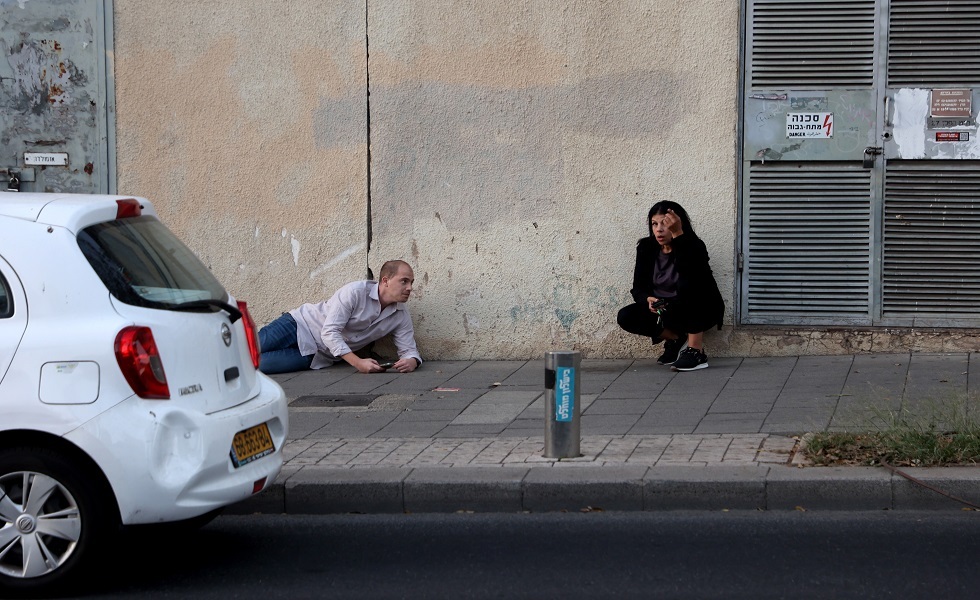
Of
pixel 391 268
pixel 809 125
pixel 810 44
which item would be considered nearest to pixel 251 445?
pixel 391 268

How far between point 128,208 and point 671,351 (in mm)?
5302

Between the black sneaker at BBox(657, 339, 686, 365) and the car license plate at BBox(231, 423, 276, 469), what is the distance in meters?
4.84

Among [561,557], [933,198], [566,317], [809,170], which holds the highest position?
[809,170]

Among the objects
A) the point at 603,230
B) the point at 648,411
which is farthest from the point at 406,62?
the point at 648,411

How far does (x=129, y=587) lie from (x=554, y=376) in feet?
8.17

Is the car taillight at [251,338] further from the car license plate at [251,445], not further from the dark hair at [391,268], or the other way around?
the dark hair at [391,268]

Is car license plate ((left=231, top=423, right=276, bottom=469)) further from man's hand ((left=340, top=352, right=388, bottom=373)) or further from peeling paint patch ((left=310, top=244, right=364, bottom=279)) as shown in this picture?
peeling paint patch ((left=310, top=244, right=364, bottom=279))

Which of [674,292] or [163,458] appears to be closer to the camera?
[163,458]

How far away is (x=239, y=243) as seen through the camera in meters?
10.1

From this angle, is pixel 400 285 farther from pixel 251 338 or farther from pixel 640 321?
pixel 251 338

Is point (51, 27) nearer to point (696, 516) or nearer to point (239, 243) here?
point (239, 243)

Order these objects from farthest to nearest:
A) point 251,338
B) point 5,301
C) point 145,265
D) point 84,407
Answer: point 251,338, point 145,265, point 5,301, point 84,407

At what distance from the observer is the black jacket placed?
9148 millimetres

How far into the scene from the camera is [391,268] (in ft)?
30.9
